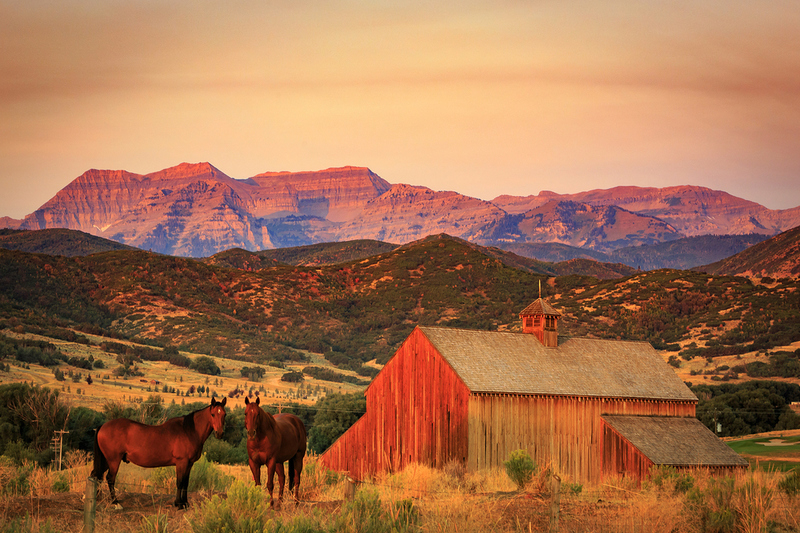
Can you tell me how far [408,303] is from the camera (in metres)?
179

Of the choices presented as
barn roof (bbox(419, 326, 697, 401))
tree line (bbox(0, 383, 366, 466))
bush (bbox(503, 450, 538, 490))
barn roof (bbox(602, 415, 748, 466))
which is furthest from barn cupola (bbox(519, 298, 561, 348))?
bush (bbox(503, 450, 538, 490))

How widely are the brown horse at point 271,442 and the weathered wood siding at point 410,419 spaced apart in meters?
18.3

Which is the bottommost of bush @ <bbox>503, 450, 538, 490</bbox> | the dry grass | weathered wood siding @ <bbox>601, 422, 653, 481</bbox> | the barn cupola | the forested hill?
weathered wood siding @ <bbox>601, 422, 653, 481</bbox>

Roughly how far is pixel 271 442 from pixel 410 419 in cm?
2211

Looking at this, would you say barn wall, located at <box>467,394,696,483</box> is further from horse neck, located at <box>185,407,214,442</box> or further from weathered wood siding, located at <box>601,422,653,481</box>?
horse neck, located at <box>185,407,214,442</box>

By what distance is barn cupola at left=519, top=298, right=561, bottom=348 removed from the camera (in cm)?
3884

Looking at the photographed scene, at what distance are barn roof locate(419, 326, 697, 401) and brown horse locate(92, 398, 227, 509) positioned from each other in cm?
2069

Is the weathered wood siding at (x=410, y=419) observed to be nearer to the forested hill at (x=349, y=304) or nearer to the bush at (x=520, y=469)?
the bush at (x=520, y=469)

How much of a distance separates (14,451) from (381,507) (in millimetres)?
23978

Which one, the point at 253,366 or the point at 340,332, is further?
the point at 340,332

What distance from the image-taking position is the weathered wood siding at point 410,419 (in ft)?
109

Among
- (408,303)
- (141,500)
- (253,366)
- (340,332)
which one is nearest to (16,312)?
(253,366)

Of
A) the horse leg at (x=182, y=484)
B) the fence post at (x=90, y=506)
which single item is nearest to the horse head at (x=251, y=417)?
the horse leg at (x=182, y=484)

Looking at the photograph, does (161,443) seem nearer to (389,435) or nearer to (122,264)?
(389,435)
